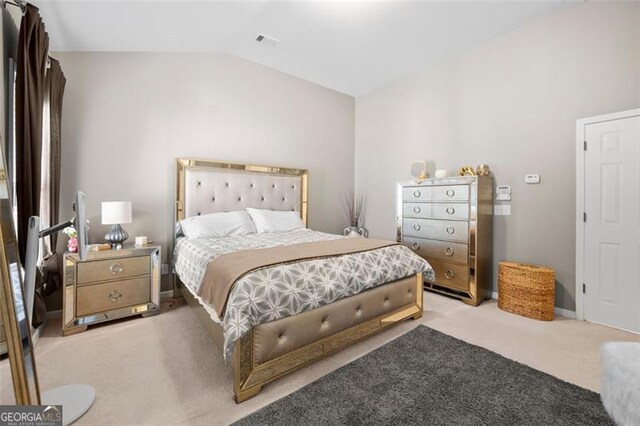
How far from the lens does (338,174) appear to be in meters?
4.82

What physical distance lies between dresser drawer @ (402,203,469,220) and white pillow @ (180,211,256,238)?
2.11 meters

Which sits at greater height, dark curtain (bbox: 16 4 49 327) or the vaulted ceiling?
the vaulted ceiling

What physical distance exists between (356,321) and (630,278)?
8.25 ft

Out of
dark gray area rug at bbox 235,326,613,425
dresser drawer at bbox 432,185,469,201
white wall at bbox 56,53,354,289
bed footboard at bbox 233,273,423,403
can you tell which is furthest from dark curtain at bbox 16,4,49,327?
dresser drawer at bbox 432,185,469,201

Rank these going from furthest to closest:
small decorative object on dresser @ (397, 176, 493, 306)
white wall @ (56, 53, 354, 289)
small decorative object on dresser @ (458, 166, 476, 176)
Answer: small decorative object on dresser @ (458, 166, 476, 176) → small decorative object on dresser @ (397, 176, 493, 306) → white wall @ (56, 53, 354, 289)

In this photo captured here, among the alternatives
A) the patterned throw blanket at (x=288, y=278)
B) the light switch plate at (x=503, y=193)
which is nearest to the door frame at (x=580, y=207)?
the light switch plate at (x=503, y=193)

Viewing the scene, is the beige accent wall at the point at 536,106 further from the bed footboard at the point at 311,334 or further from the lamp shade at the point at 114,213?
the lamp shade at the point at 114,213

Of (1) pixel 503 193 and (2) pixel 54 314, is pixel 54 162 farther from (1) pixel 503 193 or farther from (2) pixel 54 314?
(1) pixel 503 193

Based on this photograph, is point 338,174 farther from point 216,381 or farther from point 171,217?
point 216,381

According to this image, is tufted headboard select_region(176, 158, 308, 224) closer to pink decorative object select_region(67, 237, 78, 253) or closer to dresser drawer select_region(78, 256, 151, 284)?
dresser drawer select_region(78, 256, 151, 284)

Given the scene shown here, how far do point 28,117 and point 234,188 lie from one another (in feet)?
6.39

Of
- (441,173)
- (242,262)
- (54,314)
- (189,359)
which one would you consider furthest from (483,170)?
(54,314)

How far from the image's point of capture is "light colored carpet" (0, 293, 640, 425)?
1.49 metres

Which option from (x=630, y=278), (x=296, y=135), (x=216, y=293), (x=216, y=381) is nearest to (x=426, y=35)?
(x=296, y=135)
